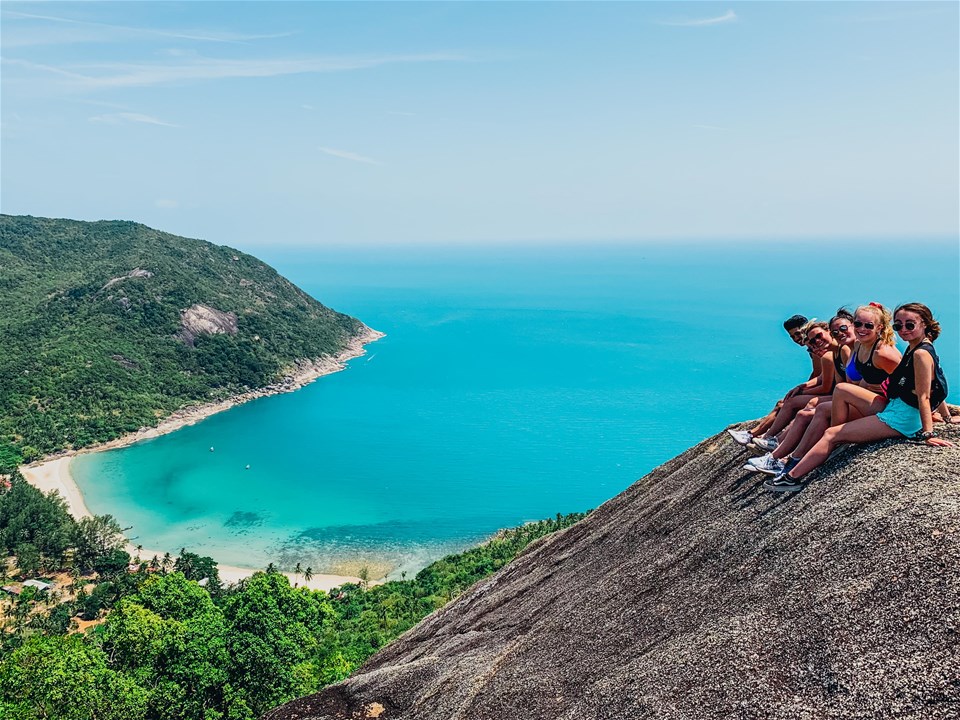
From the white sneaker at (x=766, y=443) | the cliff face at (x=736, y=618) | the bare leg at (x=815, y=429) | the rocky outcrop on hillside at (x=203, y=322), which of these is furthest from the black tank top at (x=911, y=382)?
the rocky outcrop on hillside at (x=203, y=322)

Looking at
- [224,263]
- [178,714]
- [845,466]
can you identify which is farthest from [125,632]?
[224,263]

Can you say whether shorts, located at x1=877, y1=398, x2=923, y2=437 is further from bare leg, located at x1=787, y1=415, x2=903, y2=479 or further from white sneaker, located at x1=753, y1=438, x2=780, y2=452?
white sneaker, located at x1=753, y1=438, x2=780, y2=452

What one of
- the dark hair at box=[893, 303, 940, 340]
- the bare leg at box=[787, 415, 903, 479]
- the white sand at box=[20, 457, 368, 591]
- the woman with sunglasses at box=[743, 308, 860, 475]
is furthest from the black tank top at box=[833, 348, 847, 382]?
the white sand at box=[20, 457, 368, 591]

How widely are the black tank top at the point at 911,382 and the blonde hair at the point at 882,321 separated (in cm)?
60

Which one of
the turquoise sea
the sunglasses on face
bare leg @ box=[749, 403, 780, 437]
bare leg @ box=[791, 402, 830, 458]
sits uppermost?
the sunglasses on face

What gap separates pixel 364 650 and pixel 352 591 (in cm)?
Result: 2043

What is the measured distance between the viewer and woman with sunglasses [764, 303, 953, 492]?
32.3ft

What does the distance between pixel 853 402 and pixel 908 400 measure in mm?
815

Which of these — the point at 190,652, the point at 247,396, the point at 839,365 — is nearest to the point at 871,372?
the point at 839,365

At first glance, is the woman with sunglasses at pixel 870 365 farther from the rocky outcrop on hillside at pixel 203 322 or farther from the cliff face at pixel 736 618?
the rocky outcrop on hillside at pixel 203 322

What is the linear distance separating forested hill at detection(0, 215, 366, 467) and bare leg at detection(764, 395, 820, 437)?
9299cm

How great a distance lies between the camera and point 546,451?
3974 inches

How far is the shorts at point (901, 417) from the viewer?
1035 cm

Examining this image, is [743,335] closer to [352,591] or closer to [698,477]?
[352,591]
